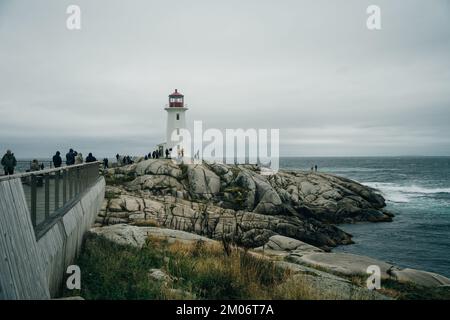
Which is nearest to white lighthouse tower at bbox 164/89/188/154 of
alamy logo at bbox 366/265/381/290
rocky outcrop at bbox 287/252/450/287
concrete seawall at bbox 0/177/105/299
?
rocky outcrop at bbox 287/252/450/287

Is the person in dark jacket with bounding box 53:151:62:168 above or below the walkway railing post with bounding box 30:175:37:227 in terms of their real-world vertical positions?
above

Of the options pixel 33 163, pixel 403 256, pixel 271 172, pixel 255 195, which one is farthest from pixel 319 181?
Result: pixel 33 163

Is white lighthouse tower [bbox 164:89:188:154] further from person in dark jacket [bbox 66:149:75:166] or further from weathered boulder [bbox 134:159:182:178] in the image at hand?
person in dark jacket [bbox 66:149:75:166]

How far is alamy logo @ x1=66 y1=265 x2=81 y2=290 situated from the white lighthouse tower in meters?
44.9

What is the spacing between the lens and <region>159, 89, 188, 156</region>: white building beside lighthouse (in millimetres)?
53938

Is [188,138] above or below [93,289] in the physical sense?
above

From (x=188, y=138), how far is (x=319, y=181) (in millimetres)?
20076

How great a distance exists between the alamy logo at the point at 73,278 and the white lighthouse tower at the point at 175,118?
4489 cm

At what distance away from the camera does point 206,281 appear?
28.2ft

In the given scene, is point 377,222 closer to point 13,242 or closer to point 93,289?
point 93,289

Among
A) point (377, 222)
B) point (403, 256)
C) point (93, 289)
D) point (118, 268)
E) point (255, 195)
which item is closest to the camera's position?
point (93, 289)

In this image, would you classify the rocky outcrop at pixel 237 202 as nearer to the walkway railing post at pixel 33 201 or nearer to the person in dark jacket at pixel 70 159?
the person in dark jacket at pixel 70 159

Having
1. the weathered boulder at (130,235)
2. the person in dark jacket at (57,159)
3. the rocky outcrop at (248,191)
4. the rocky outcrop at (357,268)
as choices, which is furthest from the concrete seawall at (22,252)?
the rocky outcrop at (248,191)
